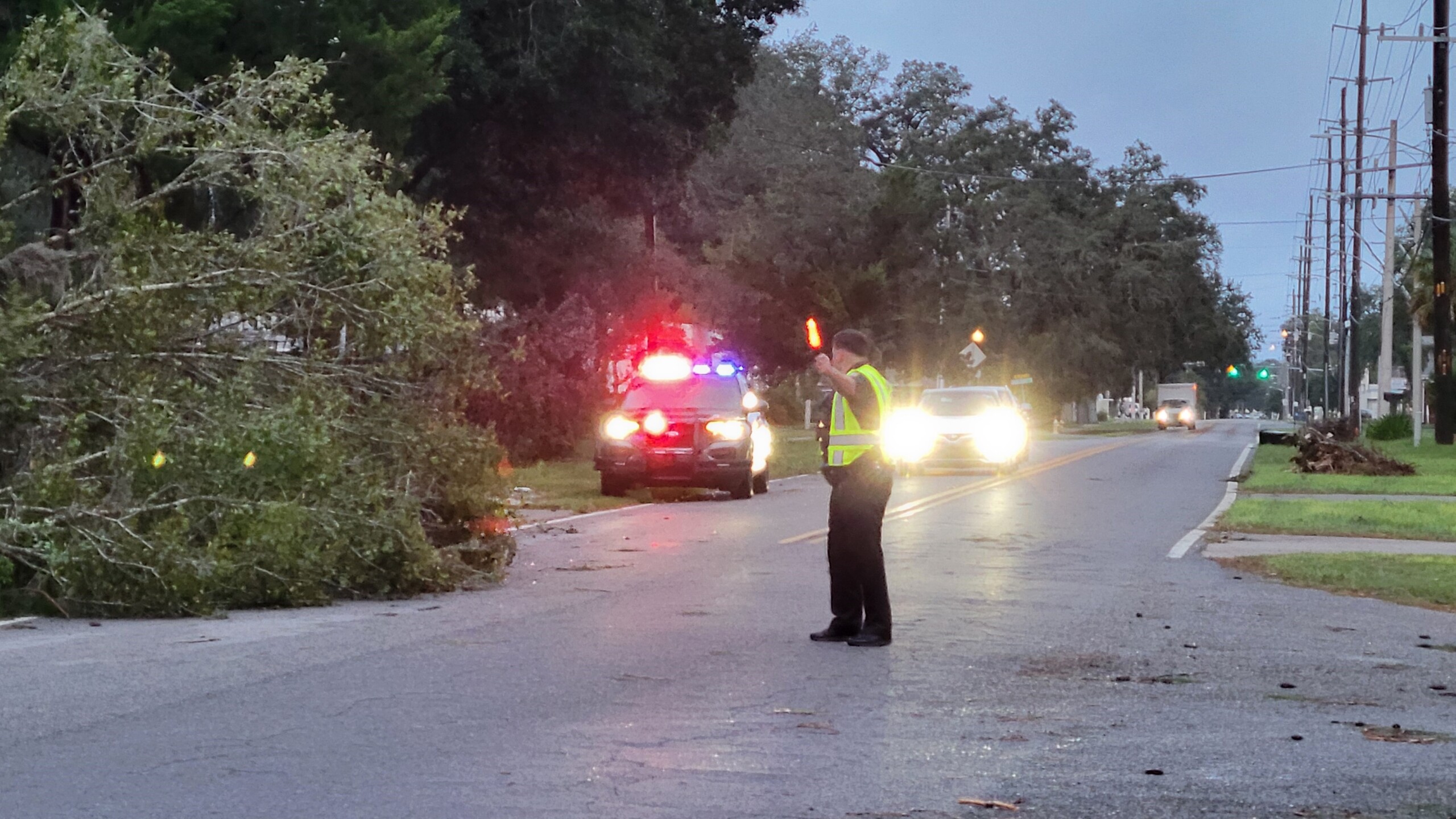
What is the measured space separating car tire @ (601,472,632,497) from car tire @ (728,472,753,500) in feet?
4.76

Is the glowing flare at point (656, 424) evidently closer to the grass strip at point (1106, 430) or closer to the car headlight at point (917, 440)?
the car headlight at point (917, 440)

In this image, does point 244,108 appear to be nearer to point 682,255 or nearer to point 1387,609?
point 1387,609

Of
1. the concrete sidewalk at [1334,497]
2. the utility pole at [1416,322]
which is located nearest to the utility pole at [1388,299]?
the utility pole at [1416,322]

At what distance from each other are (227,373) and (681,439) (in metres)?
12.4

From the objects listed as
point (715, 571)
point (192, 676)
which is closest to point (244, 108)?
point (715, 571)

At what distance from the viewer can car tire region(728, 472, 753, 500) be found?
2622cm

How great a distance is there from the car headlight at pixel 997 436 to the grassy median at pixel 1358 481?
4403 mm

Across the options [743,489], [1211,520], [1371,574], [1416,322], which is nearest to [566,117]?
[743,489]

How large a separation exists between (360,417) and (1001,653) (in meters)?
5.71

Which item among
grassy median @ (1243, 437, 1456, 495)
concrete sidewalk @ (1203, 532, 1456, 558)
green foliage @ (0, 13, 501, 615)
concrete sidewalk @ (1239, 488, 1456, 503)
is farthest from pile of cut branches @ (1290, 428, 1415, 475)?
green foliage @ (0, 13, 501, 615)

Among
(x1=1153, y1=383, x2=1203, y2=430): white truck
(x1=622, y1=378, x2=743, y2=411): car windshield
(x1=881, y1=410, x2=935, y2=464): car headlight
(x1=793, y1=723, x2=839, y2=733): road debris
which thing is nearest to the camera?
(x1=793, y1=723, x2=839, y2=733): road debris

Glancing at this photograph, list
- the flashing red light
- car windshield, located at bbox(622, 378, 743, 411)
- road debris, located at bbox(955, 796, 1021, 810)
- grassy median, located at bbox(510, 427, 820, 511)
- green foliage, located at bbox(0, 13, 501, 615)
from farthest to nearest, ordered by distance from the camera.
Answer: car windshield, located at bbox(622, 378, 743, 411), grassy median, located at bbox(510, 427, 820, 511), the flashing red light, green foliage, located at bbox(0, 13, 501, 615), road debris, located at bbox(955, 796, 1021, 810)

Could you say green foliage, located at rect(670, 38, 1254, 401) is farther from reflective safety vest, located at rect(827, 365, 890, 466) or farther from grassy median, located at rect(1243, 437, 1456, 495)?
reflective safety vest, located at rect(827, 365, 890, 466)

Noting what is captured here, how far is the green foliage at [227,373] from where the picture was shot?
12.4 meters
